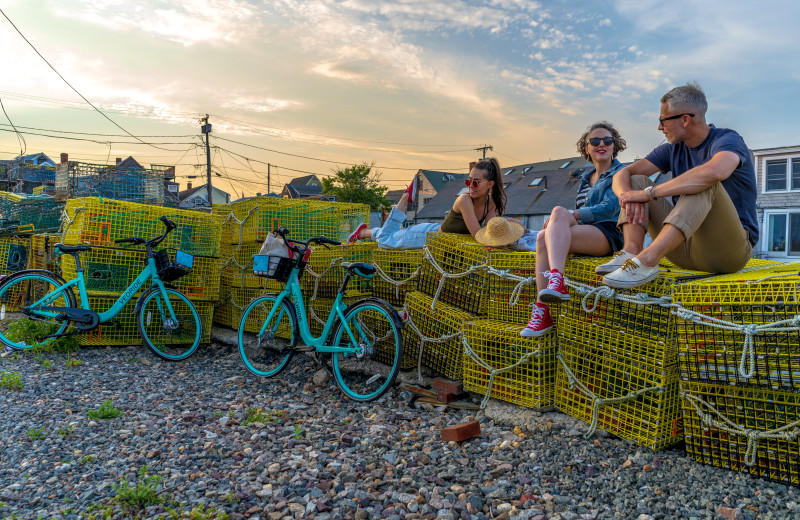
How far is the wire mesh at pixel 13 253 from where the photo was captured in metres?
9.30

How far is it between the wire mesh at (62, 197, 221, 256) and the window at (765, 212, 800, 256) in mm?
31019

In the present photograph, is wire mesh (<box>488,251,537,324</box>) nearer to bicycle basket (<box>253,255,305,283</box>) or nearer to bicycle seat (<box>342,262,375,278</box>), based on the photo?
bicycle seat (<box>342,262,375,278</box>)

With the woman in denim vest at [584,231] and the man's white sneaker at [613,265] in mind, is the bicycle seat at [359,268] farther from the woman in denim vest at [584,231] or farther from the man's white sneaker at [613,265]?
the man's white sneaker at [613,265]

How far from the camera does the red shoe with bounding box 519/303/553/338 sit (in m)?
3.76

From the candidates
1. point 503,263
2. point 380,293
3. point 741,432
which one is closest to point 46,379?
point 380,293

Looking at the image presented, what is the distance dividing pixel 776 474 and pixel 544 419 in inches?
52.7

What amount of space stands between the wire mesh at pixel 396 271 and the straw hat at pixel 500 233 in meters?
0.85

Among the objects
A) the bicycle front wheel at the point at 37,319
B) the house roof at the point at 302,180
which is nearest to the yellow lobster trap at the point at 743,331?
the bicycle front wheel at the point at 37,319

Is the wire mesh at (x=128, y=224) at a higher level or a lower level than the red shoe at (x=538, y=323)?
higher

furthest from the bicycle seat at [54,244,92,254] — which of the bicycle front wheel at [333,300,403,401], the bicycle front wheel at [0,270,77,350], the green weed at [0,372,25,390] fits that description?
the bicycle front wheel at [333,300,403,401]

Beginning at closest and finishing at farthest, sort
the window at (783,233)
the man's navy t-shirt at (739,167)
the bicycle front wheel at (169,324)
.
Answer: the man's navy t-shirt at (739,167), the bicycle front wheel at (169,324), the window at (783,233)

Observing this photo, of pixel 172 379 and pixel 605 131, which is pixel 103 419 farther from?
pixel 605 131

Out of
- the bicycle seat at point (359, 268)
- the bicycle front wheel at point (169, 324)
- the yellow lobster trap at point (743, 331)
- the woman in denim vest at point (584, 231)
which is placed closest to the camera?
the yellow lobster trap at point (743, 331)

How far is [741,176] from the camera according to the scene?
3596 mm
